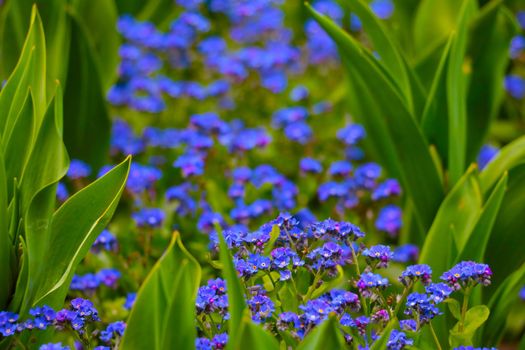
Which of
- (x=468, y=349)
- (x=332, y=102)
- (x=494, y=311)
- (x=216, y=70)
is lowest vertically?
(x=468, y=349)

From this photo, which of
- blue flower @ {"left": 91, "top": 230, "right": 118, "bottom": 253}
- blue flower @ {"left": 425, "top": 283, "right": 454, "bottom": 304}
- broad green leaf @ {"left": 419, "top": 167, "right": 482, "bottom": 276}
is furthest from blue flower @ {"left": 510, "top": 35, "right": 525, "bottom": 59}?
blue flower @ {"left": 425, "top": 283, "right": 454, "bottom": 304}

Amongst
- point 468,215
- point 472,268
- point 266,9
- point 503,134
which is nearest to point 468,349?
point 472,268

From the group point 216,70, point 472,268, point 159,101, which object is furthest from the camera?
point 216,70

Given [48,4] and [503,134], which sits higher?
[48,4]

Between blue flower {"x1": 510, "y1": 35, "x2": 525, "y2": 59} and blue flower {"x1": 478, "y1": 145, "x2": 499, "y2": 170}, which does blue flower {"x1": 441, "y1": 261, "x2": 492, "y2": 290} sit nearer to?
blue flower {"x1": 478, "y1": 145, "x2": 499, "y2": 170}

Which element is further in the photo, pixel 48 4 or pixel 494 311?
pixel 48 4

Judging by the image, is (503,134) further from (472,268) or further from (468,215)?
(472,268)

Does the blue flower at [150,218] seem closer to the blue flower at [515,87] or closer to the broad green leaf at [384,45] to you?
the broad green leaf at [384,45]

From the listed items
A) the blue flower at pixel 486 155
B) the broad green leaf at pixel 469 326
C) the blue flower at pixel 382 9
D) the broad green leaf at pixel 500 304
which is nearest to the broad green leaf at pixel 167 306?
the broad green leaf at pixel 469 326
